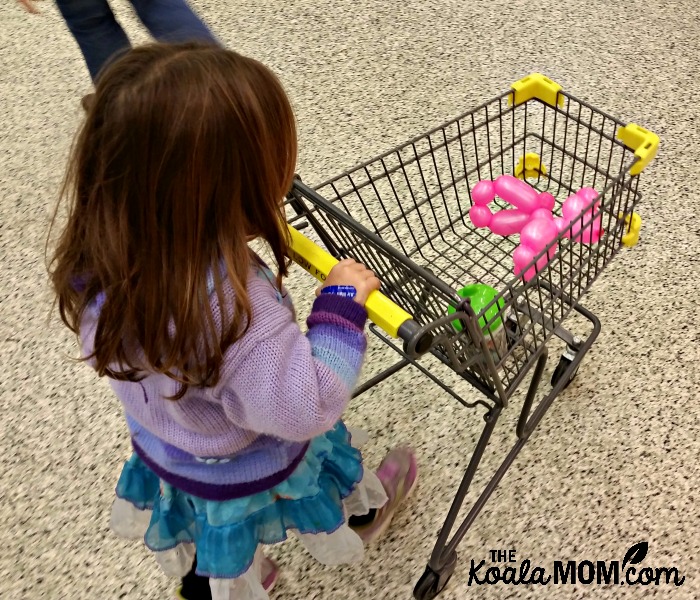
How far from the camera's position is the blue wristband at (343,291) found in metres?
0.62

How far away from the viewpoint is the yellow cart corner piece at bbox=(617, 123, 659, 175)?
2.53 ft

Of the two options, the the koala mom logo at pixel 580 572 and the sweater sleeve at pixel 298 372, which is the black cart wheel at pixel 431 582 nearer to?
the the koala mom logo at pixel 580 572

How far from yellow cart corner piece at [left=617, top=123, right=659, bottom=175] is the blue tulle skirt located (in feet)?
1.67

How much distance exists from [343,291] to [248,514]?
0.30 m

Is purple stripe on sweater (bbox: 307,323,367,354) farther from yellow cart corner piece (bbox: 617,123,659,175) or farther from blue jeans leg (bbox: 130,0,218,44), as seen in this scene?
blue jeans leg (bbox: 130,0,218,44)

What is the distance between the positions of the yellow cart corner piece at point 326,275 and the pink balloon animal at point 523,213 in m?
0.36

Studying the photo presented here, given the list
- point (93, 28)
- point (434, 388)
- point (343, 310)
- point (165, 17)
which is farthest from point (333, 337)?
point (93, 28)

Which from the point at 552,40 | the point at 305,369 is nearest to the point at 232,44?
the point at 552,40

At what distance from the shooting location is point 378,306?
0.61 metres

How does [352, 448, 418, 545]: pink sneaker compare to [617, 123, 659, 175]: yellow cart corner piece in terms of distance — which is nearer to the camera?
[617, 123, 659, 175]: yellow cart corner piece

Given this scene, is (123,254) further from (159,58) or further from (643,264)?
(643,264)

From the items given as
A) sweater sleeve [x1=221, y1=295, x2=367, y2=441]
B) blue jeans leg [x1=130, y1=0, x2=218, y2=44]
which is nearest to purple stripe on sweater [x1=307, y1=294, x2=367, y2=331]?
sweater sleeve [x1=221, y1=295, x2=367, y2=441]

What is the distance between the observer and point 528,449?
108 centimetres

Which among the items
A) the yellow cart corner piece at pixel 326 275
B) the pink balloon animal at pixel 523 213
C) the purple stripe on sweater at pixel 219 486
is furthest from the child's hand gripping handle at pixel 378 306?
the pink balloon animal at pixel 523 213
